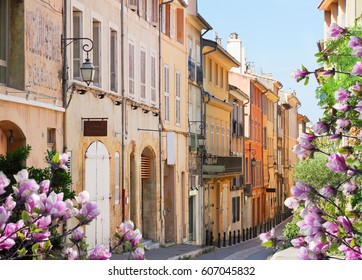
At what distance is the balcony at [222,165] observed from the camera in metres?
32.6

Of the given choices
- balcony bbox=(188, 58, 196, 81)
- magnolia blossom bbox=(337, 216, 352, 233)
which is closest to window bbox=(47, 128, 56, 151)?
magnolia blossom bbox=(337, 216, 352, 233)

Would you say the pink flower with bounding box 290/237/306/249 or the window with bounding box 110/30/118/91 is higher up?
the window with bounding box 110/30/118/91

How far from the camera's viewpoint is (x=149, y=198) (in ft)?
82.5

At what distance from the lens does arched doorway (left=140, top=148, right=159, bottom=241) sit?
979 inches

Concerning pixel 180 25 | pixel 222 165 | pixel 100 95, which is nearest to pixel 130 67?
pixel 100 95

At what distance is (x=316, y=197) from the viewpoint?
257 inches

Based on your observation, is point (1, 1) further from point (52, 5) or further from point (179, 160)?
point (179, 160)

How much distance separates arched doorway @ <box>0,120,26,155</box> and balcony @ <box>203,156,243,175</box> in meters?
17.4

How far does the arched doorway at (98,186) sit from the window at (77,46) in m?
1.42

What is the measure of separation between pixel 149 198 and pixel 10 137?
34.8 feet

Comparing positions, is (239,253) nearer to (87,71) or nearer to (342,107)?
(87,71)

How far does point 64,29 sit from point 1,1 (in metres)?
2.36

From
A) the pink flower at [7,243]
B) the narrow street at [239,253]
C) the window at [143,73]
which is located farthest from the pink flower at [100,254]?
the narrow street at [239,253]

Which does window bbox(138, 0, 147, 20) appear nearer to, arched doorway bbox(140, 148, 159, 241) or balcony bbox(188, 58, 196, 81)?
arched doorway bbox(140, 148, 159, 241)
